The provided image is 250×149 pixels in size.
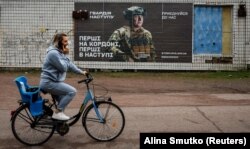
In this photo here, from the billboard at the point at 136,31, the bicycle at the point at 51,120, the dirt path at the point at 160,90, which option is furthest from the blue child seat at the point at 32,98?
the billboard at the point at 136,31

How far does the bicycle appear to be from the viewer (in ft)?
25.6

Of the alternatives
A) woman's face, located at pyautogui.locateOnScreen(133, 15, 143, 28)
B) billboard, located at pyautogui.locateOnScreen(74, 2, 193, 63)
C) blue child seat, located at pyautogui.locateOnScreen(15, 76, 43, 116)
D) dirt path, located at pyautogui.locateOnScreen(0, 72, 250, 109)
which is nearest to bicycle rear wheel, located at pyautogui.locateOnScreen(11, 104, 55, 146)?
blue child seat, located at pyautogui.locateOnScreen(15, 76, 43, 116)

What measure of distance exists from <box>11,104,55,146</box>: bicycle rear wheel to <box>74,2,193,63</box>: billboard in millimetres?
10599

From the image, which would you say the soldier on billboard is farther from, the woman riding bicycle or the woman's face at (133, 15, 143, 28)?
the woman riding bicycle

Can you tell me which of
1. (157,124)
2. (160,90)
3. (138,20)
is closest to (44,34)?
(138,20)

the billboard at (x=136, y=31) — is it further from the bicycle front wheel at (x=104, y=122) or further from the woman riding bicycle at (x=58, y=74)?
the woman riding bicycle at (x=58, y=74)

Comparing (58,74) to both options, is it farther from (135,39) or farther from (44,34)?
(44,34)

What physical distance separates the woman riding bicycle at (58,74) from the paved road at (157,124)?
0.63 m

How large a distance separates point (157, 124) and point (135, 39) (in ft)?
30.8

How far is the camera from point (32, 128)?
25.9 ft

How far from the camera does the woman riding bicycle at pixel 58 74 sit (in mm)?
7789

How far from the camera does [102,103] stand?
26.1 ft

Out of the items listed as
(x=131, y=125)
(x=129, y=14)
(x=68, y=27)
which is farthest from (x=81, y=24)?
(x=131, y=125)

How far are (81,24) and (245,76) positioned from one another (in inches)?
248
